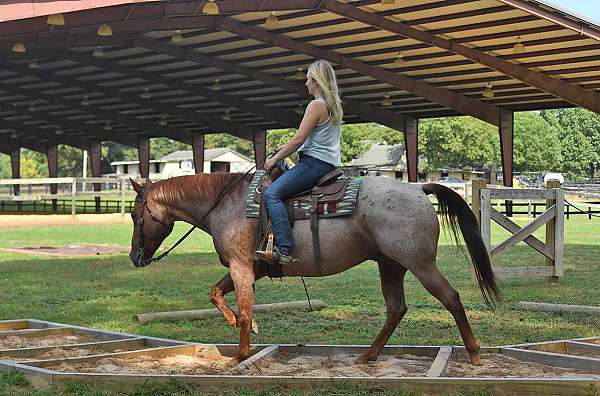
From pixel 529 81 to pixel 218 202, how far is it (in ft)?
56.2

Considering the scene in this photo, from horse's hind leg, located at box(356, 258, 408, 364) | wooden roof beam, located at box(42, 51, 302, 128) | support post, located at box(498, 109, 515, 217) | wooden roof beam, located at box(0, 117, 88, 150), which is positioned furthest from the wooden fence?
wooden roof beam, located at box(0, 117, 88, 150)

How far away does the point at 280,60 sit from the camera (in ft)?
88.8

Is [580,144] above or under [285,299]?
above

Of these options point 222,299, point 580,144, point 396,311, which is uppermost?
point 580,144

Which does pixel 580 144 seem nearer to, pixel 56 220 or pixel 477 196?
pixel 56 220

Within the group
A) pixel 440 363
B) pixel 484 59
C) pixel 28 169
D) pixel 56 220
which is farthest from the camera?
pixel 28 169

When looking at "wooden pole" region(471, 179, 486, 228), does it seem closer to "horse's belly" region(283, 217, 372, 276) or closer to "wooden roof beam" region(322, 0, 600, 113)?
"horse's belly" region(283, 217, 372, 276)

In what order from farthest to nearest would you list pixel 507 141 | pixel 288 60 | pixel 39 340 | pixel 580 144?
pixel 580 144 → pixel 507 141 → pixel 288 60 → pixel 39 340

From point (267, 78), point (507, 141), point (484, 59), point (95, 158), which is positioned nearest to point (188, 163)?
point (95, 158)

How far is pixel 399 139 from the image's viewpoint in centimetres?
7581

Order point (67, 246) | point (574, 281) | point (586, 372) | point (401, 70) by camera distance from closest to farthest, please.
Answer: point (586, 372), point (574, 281), point (67, 246), point (401, 70)

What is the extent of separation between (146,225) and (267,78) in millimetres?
22428

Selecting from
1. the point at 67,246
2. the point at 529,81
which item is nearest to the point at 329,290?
the point at 67,246

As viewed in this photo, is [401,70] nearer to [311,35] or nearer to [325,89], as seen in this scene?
[311,35]
